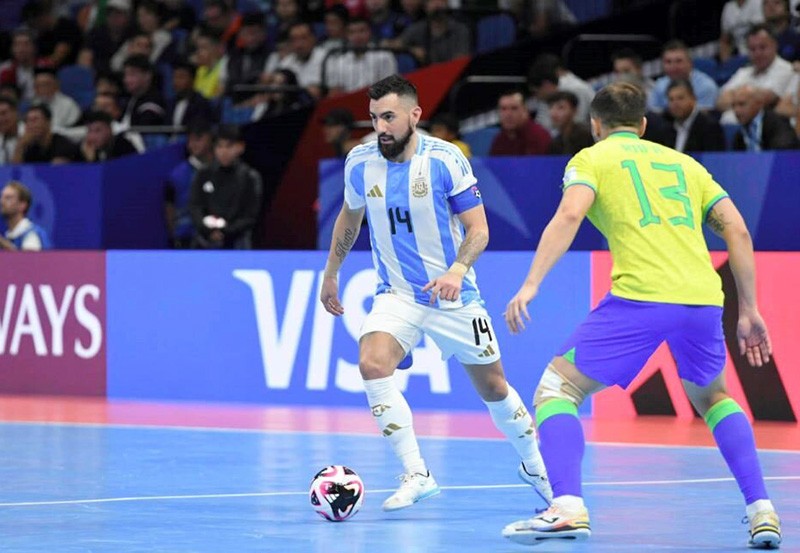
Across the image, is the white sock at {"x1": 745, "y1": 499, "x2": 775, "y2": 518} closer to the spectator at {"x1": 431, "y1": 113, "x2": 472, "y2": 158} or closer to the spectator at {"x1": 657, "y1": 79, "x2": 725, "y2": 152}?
the spectator at {"x1": 657, "y1": 79, "x2": 725, "y2": 152}

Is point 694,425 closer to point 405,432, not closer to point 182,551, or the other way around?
point 405,432

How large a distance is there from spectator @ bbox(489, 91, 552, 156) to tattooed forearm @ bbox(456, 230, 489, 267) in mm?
7281

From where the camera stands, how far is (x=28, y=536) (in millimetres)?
8102

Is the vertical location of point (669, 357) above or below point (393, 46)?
below

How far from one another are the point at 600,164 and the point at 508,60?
12316mm

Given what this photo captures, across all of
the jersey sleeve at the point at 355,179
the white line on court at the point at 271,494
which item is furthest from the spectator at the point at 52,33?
the jersey sleeve at the point at 355,179

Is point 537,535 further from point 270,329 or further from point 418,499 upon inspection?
point 270,329

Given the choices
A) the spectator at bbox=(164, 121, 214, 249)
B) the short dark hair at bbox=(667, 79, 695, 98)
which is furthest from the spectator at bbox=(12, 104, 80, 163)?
the short dark hair at bbox=(667, 79, 695, 98)

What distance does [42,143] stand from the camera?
64.0 ft

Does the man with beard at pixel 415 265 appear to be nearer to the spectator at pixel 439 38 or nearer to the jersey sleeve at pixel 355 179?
the jersey sleeve at pixel 355 179

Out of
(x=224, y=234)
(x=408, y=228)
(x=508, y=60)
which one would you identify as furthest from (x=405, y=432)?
(x=508, y=60)

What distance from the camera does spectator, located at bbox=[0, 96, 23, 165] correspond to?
20031 millimetres

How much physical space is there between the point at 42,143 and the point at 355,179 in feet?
35.8

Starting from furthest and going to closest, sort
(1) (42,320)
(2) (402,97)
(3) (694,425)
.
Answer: (1) (42,320) → (3) (694,425) → (2) (402,97)
